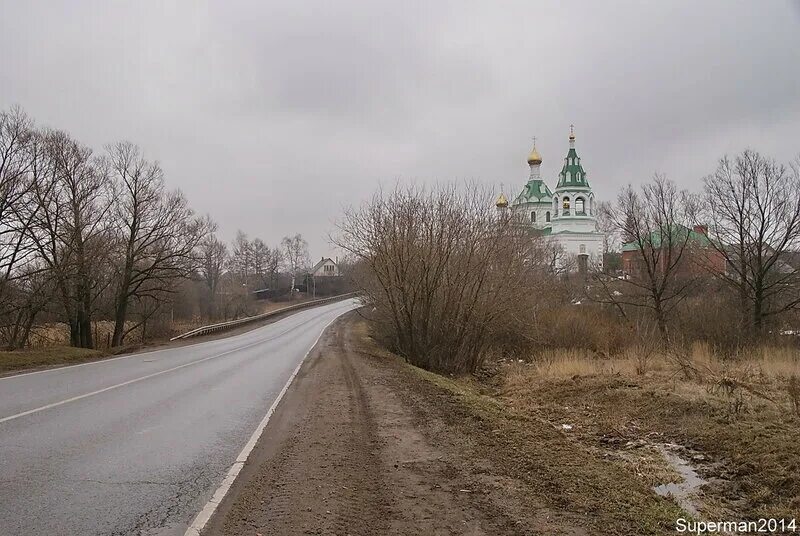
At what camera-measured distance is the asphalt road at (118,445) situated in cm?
573

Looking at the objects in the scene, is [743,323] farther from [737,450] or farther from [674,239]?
[737,450]

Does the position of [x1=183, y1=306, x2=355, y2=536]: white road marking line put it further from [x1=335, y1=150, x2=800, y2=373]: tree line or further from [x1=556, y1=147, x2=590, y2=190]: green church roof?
[x1=556, y1=147, x2=590, y2=190]: green church roof

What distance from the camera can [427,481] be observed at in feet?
23.1

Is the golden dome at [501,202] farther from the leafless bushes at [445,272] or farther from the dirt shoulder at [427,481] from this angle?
the dirt shoulder at [427,481]

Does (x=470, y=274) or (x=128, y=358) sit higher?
(x=470, y=274)

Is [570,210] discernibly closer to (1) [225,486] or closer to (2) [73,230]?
(2) [73,230]

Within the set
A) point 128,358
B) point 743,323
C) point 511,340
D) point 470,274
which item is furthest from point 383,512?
point 743,323

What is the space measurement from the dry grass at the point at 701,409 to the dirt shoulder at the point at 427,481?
1139mm

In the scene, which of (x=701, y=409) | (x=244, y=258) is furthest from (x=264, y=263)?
(x=701, y=409)

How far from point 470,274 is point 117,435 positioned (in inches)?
607

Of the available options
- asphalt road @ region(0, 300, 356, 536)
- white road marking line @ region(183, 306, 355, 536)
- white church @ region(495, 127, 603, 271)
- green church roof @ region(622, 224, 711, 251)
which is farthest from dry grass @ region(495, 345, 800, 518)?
white church @ region(495, 127, 603, 271)

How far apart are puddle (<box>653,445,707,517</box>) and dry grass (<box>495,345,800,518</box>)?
19 cm

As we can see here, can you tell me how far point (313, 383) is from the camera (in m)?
16.6

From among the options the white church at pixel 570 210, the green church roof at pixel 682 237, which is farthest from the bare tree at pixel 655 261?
the white church at pixel 570 210
